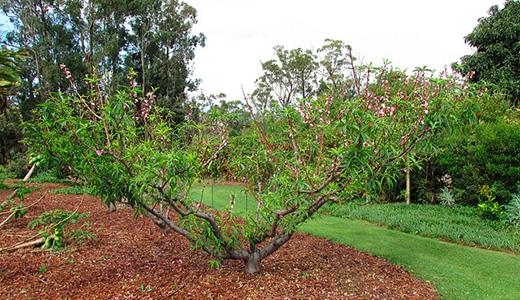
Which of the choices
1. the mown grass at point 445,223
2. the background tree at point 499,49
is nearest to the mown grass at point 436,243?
the mown grass at point 445,223

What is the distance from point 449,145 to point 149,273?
7651 mm

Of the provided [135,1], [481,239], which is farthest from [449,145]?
[135,1]

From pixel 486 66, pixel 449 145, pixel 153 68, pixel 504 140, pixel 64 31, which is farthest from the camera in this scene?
pixel 153 68

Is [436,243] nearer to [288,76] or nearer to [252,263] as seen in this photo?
[252,263]

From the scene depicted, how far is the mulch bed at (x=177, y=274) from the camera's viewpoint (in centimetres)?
277

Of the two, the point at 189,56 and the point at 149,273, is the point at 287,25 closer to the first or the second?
the point at 149,273

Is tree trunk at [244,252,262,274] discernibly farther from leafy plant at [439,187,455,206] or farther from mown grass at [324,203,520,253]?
leafy plant at [439,187,455,206]

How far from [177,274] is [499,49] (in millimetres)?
20580

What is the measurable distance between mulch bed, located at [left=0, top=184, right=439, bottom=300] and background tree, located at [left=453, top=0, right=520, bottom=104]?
16.5m

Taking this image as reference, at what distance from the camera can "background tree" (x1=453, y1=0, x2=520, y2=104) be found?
52.3 ft

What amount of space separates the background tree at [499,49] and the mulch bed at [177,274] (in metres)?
16.5

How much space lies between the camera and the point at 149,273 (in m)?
3.20

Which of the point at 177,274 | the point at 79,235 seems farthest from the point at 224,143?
the point at 79,235

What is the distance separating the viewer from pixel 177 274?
318 centimetres
